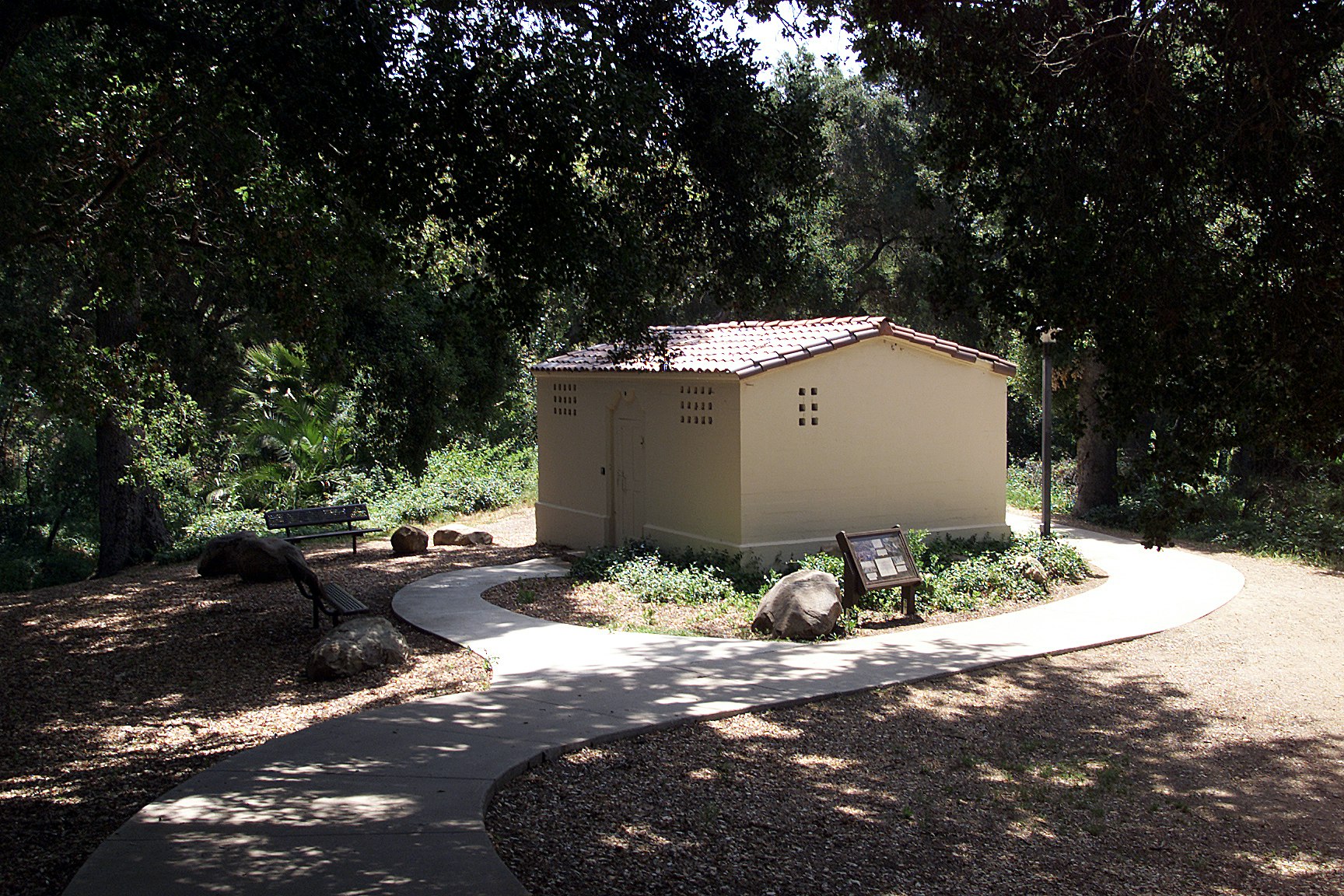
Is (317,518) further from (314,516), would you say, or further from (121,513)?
(121,513)

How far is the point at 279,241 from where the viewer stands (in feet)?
32.2

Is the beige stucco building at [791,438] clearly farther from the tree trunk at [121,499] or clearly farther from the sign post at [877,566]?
the tree trunk at [121,499]

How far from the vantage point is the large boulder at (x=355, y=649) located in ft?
28.9

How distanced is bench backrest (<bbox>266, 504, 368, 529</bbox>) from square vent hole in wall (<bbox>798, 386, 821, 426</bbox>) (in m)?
7.61

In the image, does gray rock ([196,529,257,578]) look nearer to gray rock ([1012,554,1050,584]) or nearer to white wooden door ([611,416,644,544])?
white wooden door ([611,416,644,544])

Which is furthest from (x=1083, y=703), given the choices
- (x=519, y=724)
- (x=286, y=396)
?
(x=286, y=396)

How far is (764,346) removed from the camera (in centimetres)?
1371

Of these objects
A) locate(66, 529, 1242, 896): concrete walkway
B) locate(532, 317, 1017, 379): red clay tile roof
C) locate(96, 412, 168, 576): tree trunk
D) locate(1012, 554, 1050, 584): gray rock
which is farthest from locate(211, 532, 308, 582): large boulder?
locate(1012, 554, 1050, 584): gray rock

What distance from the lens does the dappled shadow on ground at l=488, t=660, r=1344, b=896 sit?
5090 mm

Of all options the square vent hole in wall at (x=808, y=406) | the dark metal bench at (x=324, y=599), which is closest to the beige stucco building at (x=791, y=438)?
the square vent hole in wall at (x=808, y=406)

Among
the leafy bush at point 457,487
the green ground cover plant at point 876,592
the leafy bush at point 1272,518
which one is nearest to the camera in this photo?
the green ground cover plant at point 876,592

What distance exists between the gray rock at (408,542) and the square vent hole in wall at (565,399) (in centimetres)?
283

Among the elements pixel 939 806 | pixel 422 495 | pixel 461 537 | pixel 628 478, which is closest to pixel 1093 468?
pixel 628 478

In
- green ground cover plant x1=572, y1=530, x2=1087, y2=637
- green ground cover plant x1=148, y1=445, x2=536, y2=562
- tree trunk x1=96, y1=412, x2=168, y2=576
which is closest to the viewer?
green ground cover plant x1=572, y1=530, x2=1087, y2=637
